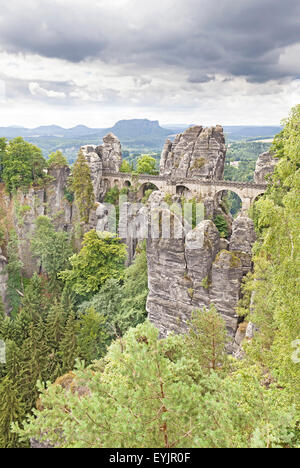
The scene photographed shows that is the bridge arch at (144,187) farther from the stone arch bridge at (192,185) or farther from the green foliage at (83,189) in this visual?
the green foliage at (83,189)

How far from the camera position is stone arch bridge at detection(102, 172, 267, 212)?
101 ft

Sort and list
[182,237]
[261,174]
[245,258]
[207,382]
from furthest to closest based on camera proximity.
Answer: [261,174] → [182,237] → [245,258] → [207,382]

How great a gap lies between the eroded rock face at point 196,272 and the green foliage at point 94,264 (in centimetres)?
702

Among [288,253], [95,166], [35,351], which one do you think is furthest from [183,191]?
[288,253]

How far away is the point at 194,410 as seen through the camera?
664cm

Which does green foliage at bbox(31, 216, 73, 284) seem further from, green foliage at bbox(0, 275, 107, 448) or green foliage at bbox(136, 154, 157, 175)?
green foliage at bbox(136, 154, 157, 175)

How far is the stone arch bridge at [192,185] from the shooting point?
30.8 meters

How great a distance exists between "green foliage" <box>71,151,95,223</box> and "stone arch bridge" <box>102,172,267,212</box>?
5.16m

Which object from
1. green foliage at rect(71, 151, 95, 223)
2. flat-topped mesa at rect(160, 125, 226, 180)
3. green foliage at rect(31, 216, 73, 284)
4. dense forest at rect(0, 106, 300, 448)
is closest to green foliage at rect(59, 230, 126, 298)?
dense forest at rect(0, 106, 300, 448)

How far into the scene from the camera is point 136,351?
22.7 feet

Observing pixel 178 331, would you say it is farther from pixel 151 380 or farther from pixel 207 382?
pixel 151 380

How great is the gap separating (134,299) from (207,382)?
16153mm

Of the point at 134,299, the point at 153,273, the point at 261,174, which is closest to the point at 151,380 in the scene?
the point at 153,273

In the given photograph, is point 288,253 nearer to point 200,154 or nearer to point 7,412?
point 7,412
